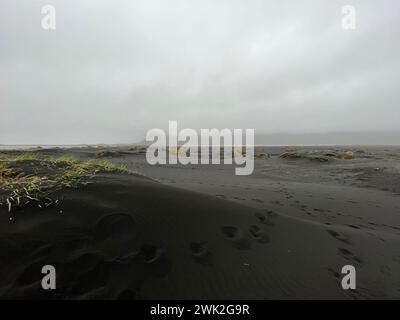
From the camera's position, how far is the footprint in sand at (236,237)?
162 inches

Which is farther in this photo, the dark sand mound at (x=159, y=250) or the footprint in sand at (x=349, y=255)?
the footprint in sand at (x=349, y=255)

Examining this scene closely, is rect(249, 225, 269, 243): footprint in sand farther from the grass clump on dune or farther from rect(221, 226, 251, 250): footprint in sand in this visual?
the grass clump on dune

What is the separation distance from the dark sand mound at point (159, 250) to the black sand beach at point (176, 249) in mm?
12

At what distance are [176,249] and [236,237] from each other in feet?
3.40

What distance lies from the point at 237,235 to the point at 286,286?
117cm

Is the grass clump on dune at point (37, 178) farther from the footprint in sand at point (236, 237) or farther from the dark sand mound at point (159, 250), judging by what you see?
the footprint in sand at point (236, 237)

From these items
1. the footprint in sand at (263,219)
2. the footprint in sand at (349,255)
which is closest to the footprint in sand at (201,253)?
the footprint in sand at (263,219)

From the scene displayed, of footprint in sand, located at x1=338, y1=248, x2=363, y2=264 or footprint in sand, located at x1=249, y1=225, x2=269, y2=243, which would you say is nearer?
footprint in sand, located at x1=338, y1=248, x2=363, y2=264

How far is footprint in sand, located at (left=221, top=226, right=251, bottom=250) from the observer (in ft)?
13.5

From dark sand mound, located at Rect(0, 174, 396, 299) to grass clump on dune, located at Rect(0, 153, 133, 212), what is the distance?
21 centimetres

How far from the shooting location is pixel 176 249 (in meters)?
3.75

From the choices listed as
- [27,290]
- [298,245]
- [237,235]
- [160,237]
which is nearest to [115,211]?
[160,237]

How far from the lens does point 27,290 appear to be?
287 cm

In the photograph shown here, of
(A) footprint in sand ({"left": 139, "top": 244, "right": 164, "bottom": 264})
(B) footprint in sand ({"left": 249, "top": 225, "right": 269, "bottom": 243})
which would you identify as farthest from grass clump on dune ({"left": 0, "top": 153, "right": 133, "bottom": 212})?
(B) footprint in sand ({"left": 249, "top": 225, "right": 269, "bottom": 243})
